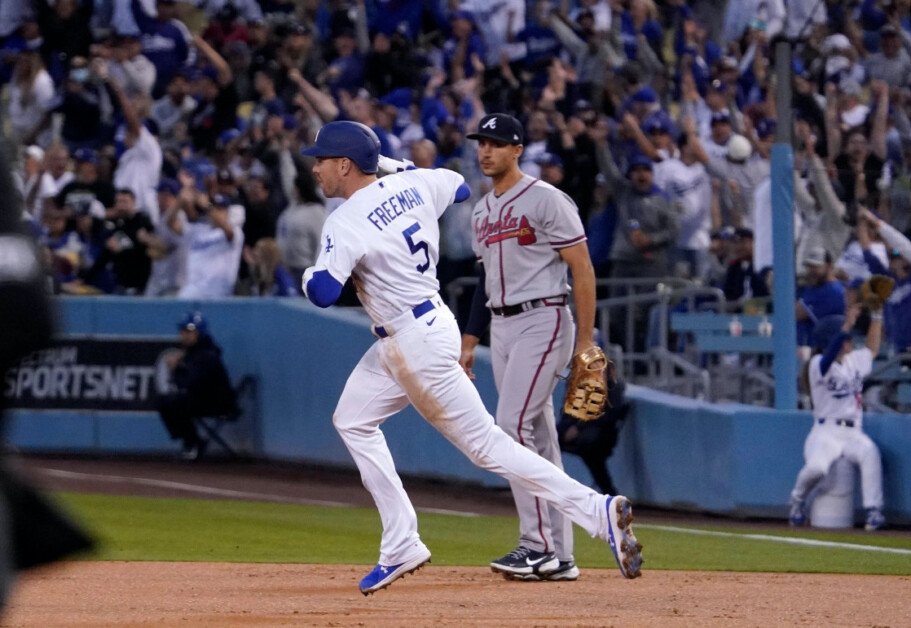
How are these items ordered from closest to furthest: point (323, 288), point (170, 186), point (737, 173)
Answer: point (323, 288)
point (737, 173)
point (170, 186)

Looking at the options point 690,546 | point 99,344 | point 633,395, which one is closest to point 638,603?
point 690,546

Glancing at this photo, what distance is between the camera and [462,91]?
15406 mm

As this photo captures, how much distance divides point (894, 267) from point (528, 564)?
4.45 meters

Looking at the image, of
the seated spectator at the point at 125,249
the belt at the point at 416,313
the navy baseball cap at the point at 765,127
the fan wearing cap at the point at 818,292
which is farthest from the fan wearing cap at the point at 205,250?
the belt at the point at 416,313

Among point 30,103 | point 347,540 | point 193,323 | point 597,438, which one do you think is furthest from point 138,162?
point 347,540

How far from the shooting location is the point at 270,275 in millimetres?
14492

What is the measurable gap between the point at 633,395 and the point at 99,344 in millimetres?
5680

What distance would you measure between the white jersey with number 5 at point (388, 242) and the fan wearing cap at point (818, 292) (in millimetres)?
4947

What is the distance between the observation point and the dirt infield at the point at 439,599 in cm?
573

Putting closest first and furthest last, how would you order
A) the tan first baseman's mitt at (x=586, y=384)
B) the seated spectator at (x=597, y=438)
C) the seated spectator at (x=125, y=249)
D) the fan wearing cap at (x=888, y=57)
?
the tan first baseman's mitt at (x=586, y=384) < the seated spectator at (x=597, y=438) < the fan wearing cap at (x=888, y=57) < the seated spectator at (x=125, y=249)

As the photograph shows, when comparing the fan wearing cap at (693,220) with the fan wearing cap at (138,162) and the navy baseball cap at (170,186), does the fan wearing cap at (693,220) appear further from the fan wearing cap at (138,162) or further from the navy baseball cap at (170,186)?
the fan wearing cap at (138,162)

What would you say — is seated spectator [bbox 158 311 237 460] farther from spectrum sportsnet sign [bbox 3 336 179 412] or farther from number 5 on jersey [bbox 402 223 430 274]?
number 5 on jersey [bbox 402 223 430 274]

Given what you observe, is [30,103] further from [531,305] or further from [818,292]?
[531,305]

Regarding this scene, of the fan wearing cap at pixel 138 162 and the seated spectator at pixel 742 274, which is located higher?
the fan wearing cap at pixel 138 162
